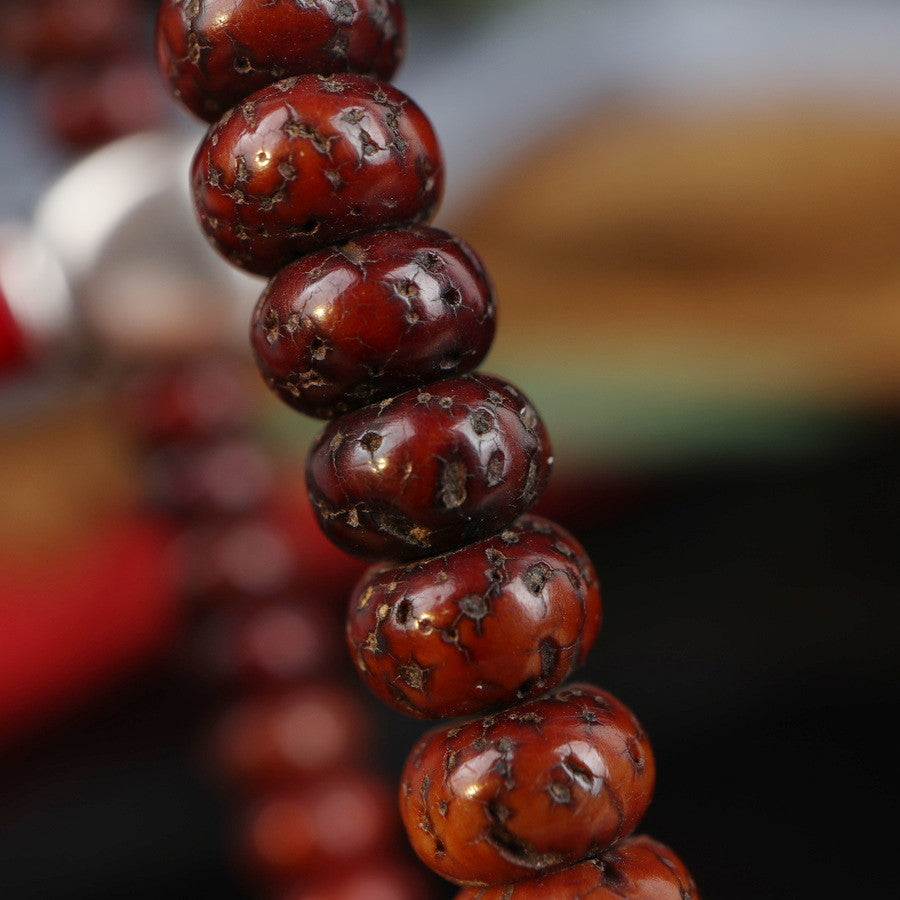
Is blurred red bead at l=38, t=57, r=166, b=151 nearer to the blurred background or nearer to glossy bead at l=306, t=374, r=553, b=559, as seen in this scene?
the blurred background

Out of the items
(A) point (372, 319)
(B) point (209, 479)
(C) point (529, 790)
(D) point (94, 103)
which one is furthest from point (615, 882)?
(D) point (94, 103)

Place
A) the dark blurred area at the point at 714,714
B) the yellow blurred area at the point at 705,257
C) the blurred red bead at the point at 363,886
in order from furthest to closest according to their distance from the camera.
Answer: the yellow blurred area at the point at 705,257 → the dark blurred area at the point at 714,714 → the blurred red bead at the point at 363,886

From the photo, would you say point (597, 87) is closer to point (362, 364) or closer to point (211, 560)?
point (211, 560)

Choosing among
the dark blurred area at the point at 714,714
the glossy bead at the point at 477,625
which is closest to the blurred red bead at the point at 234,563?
the dark blurred area at the point at 714,714

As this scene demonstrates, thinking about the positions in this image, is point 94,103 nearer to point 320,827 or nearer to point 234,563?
point 234,563

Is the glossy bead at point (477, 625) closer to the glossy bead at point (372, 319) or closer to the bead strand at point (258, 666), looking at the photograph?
the glossy bead at point (372, 319)
